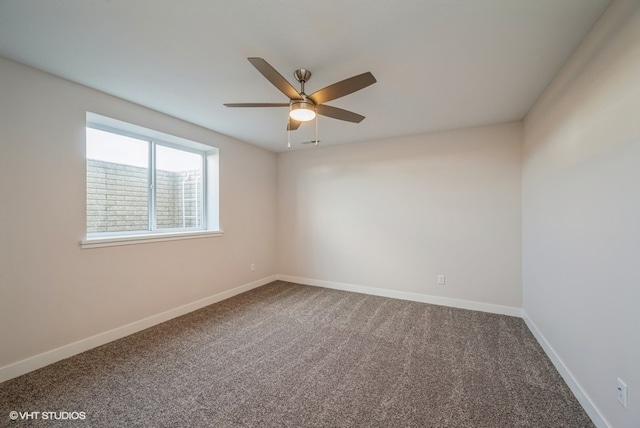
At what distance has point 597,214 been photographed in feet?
5.05

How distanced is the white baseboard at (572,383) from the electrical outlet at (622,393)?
0.72ft

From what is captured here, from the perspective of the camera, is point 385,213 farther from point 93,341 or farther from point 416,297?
point 93,341

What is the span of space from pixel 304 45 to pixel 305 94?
0.34 meters

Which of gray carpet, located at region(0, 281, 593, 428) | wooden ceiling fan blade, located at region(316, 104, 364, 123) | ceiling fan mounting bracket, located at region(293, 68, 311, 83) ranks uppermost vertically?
ceiling fan mounting bracket, located at region(293, 68, 311, 83)

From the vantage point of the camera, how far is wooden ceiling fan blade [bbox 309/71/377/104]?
160cm

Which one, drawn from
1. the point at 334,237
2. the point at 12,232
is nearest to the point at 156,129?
the point at 12,232

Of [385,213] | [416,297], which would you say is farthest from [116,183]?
[416,297]

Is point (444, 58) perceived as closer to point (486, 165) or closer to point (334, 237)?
point (486, 165)

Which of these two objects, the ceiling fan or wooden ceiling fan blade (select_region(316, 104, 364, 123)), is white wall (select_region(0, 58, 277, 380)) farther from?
wooden ceiling fan blade (select_region(316, 104, 364, 123))

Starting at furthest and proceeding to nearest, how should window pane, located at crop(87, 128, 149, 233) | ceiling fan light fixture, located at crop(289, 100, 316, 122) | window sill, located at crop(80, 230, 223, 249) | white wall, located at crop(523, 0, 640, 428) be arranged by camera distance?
1. window pane, located at crop(87, 128, 149, 233)
2. window sill, located at crop(80, 230, 223, 249)
3. ceiling fan light fixture, located at crop(289, 100, 316, 122)
4. white wall, located at crop(523, 0, 640, 428)

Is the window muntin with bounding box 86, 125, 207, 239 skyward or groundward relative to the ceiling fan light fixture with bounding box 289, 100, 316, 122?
groundward

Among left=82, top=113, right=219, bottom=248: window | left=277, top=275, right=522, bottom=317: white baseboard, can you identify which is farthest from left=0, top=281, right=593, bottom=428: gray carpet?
left=82, top=113, right=219, bottom=248: window

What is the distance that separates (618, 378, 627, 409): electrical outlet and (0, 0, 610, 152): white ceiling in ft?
6.71

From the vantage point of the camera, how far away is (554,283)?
2152 mm
